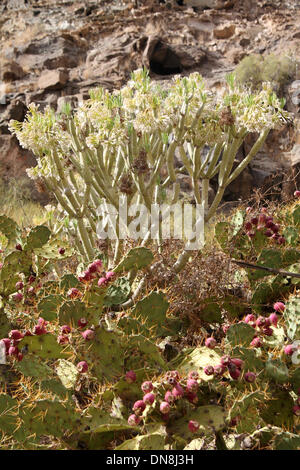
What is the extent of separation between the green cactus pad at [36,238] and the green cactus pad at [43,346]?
0.76m

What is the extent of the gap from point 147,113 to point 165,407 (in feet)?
5.98

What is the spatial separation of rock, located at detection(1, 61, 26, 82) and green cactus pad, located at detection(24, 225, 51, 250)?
47.5 ft

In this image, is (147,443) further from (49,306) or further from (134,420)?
(49,306)

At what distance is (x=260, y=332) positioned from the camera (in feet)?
5.89

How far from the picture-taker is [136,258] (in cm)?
198

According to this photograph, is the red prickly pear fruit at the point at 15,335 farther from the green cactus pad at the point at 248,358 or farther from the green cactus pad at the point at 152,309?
the green cactus pad at the point at 248,358

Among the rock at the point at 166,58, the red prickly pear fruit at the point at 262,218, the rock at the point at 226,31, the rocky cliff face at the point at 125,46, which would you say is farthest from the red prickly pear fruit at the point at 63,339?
the rock at the point at 226,31

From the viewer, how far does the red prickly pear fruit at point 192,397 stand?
1444mm

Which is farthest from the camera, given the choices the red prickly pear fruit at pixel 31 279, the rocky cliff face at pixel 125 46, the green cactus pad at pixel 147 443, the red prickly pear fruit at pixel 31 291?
the rocky cliff face at pixel 125 46

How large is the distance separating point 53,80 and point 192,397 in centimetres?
1367

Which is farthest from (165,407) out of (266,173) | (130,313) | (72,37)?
(72,37)

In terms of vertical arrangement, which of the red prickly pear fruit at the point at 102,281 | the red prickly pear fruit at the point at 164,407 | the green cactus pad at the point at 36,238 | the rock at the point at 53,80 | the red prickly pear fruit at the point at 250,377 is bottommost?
the red prickly pear fruit at the point at 164,407
